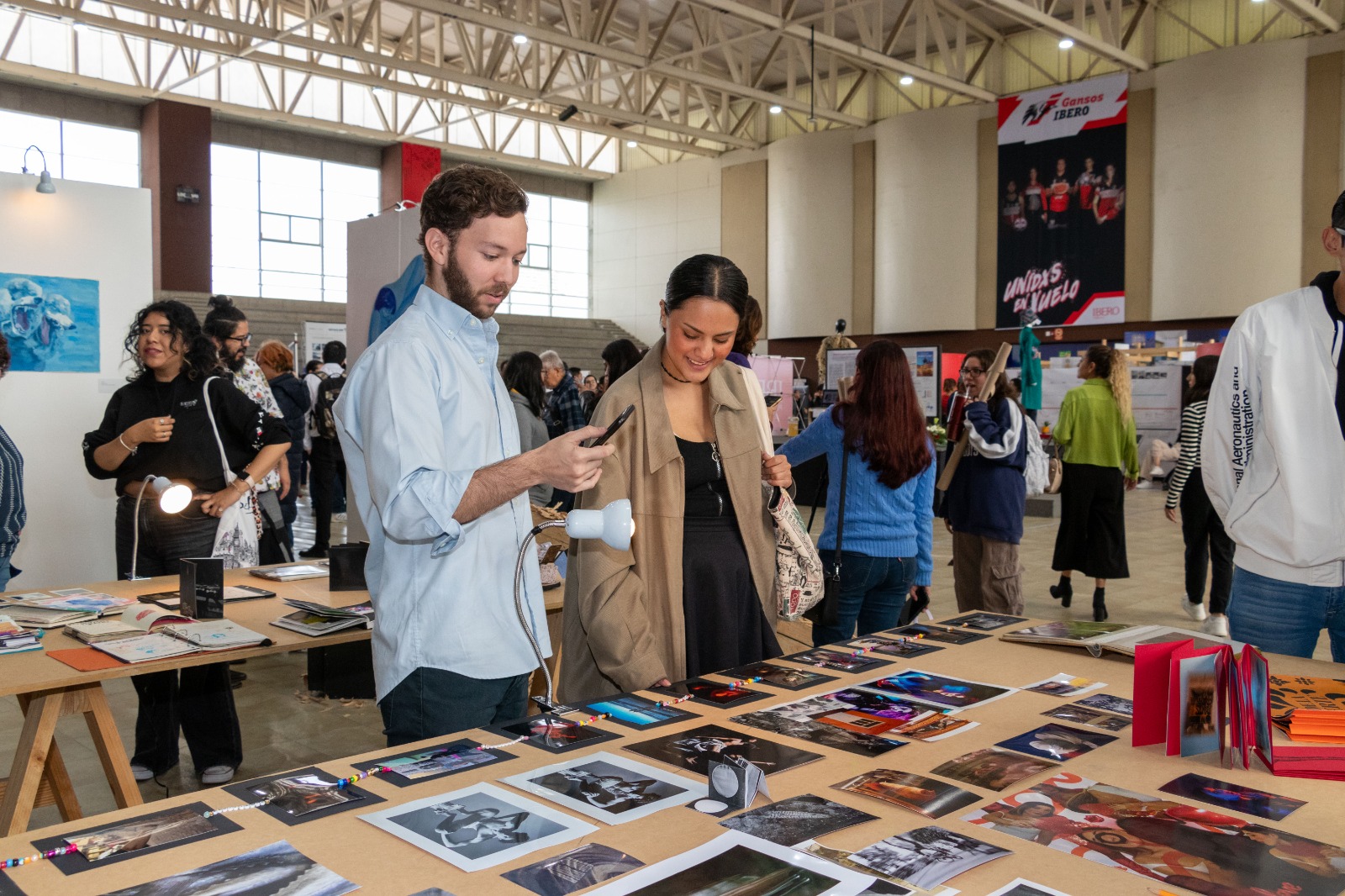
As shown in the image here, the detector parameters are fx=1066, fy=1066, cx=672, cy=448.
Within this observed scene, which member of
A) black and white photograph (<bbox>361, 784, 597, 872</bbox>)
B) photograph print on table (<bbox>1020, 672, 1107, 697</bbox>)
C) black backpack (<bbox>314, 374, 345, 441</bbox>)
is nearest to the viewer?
black and white photograph (<bbox>361, 784, 597, 872</bbox>)

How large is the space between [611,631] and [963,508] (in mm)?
3385

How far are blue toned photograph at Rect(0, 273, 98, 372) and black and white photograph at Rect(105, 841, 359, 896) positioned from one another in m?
4.96

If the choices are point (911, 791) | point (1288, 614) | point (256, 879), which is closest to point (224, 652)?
point (256, 879)

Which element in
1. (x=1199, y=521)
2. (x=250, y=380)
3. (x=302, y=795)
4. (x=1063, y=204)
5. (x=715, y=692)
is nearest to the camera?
(x=302, y=795)

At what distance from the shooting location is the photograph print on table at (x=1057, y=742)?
160 centimetres

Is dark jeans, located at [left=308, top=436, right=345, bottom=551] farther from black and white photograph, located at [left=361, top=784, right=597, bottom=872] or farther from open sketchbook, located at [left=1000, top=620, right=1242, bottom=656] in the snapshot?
black and white photograph, located at [left=361, top=784, right=597, bottom=872]

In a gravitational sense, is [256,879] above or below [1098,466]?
below

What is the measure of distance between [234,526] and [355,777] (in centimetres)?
243

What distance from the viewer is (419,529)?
1.57 m

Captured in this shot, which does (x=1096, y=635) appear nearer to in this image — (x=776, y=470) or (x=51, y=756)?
(x=776, y=470)

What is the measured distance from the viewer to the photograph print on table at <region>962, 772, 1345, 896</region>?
1183 mm

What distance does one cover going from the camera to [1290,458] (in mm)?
2225

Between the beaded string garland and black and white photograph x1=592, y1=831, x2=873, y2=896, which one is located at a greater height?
the beaded string garland

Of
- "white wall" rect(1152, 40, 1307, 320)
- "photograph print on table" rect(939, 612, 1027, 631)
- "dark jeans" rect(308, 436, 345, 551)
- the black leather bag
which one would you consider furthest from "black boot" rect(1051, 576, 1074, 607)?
"white wall" rect(1152, 40, 1307, 320)
